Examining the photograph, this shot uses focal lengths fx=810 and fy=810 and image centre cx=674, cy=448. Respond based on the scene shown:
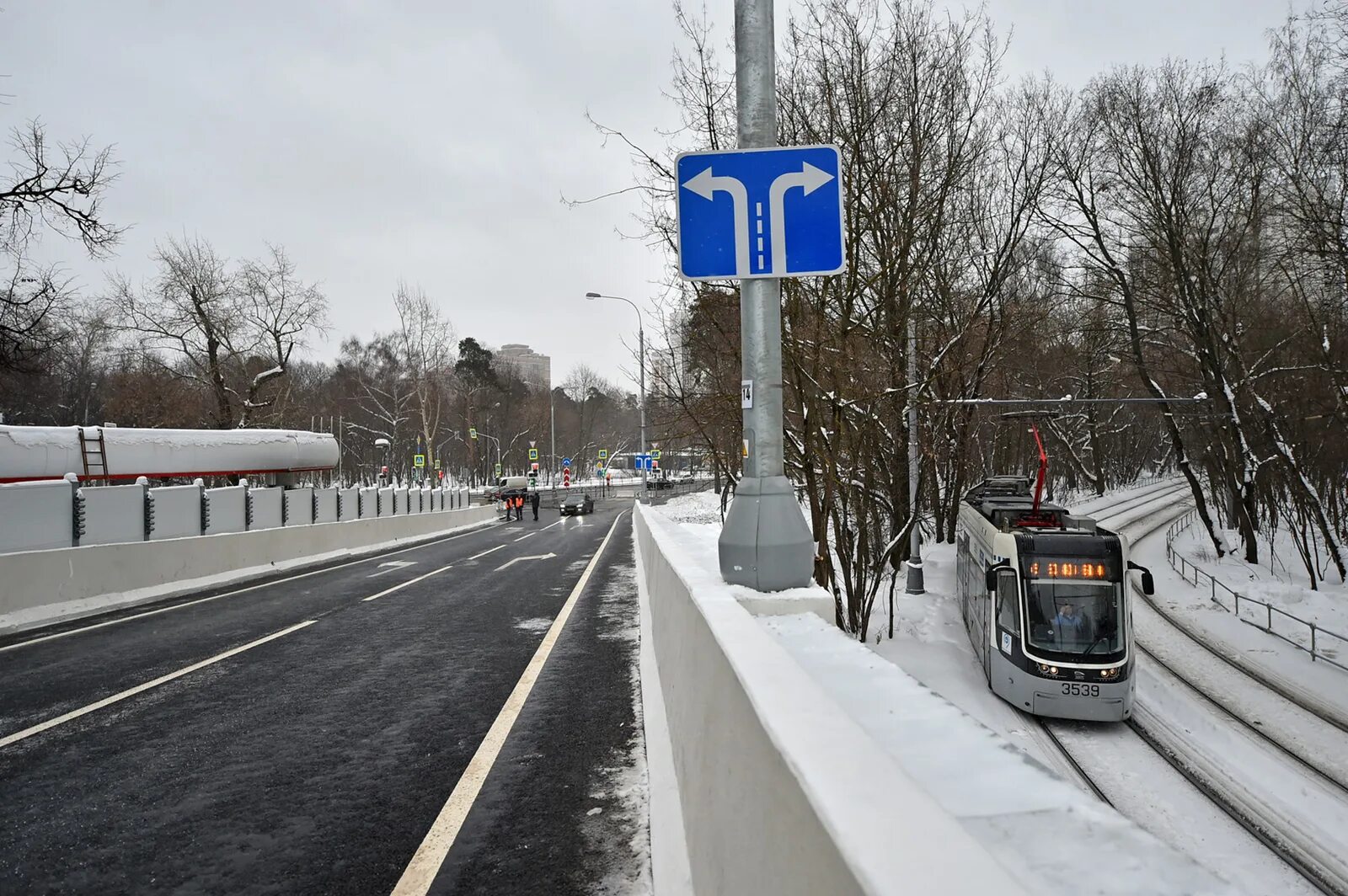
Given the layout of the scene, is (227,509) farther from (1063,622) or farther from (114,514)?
→ (1063,622)

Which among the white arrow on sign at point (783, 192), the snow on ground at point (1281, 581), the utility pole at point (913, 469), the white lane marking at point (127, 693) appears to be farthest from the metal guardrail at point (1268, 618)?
the white lane marking at point (127, 693)

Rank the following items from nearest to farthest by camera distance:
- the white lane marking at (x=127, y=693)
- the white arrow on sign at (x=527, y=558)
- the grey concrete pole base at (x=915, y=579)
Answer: the white lane marking at (x=127, y=693), the white arrow on sign at (x=527, y=558), the grey concrete pole base at (x=915, y=579)

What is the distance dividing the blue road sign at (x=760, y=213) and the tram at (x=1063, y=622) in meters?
Answer: 11.3

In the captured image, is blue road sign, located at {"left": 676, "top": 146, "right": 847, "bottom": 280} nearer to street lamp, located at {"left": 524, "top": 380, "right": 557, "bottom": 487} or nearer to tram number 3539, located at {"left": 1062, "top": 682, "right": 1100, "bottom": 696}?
tram number 3539, located at {"left": 1062, "top": 682, "right": 1100, "bottom": 696}

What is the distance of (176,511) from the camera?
16969 mm

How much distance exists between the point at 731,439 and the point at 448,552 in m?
11.0

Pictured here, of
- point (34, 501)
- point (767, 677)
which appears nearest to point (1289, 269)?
point (767, 677)

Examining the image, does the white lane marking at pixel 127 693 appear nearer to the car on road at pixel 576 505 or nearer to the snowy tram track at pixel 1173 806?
the snowy tram track at pixel 1173 806

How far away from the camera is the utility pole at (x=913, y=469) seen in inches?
688

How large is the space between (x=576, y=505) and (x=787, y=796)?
52.0 meters

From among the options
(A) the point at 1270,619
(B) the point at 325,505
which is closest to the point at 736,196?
(A) the point at 1270,619

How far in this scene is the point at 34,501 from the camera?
13.3 m

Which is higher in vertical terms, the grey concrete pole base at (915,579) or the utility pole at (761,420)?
the utility pole at (761,420)

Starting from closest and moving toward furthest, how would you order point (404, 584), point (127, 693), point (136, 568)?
point (127, 693) → point (136, 568) → point (404, 584)
